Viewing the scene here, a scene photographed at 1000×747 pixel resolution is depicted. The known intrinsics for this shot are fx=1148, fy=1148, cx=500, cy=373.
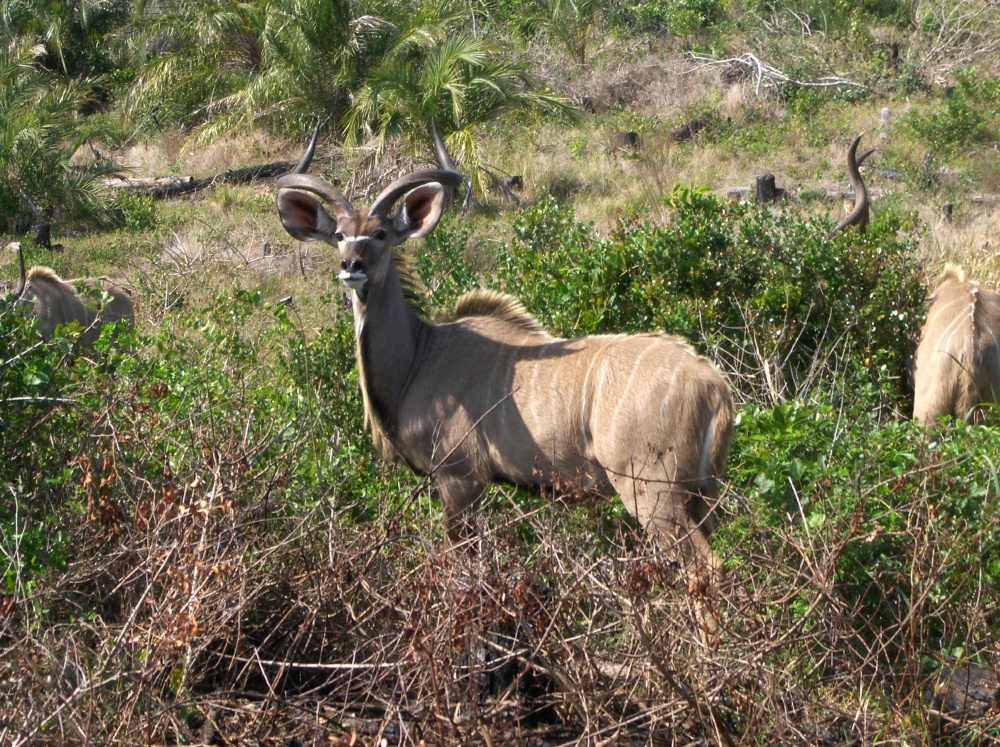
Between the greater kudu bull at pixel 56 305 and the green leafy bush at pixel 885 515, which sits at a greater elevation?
the green leafy bush at pixel 885 515

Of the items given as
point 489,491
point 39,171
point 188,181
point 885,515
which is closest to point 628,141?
point 188,181

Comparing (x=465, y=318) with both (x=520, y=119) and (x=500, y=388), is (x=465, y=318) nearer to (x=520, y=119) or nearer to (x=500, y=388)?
(x=500, y=388)

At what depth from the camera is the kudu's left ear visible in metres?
5.39

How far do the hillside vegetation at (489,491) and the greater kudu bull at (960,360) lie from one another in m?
0.23

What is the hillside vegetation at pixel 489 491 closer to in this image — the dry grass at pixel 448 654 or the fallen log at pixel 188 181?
the dry grass at pixel 448 654

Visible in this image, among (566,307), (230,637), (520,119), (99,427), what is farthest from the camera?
(520,119)

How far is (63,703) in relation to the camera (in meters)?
2.86

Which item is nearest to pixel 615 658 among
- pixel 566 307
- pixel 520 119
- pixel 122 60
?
pixel 566 307

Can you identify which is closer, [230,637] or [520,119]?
[230,637]

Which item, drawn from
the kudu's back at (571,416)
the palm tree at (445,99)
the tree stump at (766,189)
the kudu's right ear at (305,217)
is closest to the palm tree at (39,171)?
the palm tree at (445,99)

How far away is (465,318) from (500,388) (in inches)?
25.3

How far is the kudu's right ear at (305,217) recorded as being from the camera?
17.6 feet

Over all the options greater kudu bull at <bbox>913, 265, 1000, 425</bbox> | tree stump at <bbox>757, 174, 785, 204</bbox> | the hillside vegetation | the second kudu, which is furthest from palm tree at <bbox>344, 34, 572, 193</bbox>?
the second kudu

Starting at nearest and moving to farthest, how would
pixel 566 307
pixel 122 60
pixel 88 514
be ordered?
pixel 88 514, pixel 566 307, pixel 122 60
